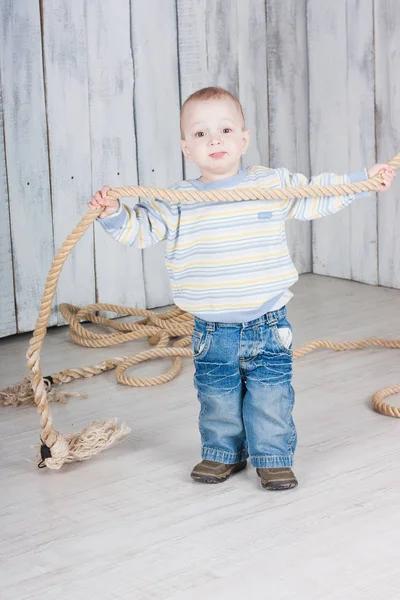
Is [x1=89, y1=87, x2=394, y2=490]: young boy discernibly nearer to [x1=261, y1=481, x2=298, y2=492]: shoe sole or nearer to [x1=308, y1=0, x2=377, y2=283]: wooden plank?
[x1=261, y1=481, x2=298, y2=492]: shoe sole

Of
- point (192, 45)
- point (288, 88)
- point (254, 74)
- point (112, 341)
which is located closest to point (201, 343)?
point (112, 341)

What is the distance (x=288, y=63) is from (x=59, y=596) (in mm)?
2358

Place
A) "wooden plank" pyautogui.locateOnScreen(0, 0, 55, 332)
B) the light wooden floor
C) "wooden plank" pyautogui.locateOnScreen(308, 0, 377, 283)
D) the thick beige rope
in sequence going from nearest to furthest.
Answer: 1. the light wooden floor
2. the thick beige rope
3. "wooden plank" pyautogui.locateOnScreen(0, 0, 55, 332)
4. "wooden plank" pyautogui.locateOnScreen(308, 0, 377, 283)

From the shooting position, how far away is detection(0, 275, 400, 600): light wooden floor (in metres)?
1.39

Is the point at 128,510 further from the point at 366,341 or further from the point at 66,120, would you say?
the point at 66,120

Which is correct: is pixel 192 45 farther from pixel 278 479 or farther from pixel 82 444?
pixel 278 479

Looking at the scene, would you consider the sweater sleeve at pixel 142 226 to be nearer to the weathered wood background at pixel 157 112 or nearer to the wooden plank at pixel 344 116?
the weathered wood background at pixel 157 112

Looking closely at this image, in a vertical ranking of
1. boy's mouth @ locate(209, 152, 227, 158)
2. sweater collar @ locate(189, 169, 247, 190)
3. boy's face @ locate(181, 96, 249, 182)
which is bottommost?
sweater collar @ locate(189, 169, 247, 190)

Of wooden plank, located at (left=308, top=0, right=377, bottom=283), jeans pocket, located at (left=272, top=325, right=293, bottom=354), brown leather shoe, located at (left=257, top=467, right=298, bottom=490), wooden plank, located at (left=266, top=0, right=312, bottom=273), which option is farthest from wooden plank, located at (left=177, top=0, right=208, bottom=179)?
brown leather shoe, located at (left=257, top=467, right=298, bottom=490)

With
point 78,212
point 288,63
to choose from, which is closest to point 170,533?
point 78,212

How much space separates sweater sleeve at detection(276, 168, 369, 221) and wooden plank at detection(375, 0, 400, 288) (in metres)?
1.45

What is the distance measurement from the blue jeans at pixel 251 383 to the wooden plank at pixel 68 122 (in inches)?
49.0

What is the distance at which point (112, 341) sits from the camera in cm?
269

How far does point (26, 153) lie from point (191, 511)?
57.7 inches
